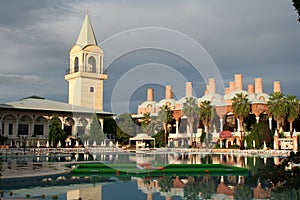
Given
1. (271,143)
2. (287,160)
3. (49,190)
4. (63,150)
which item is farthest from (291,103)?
(287,160)

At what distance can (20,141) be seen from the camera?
173ft

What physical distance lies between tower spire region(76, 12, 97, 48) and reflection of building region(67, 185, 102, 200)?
174 feet

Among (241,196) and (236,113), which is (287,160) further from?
(236,113)

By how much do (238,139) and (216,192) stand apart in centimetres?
4105

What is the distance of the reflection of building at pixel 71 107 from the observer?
5222cm

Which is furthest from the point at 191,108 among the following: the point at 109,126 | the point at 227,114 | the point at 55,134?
the point at 227,114

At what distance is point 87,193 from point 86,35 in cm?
5452

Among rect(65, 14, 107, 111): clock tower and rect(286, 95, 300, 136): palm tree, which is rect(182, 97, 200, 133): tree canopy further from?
rect(65, 14, 107, 111): clock tower

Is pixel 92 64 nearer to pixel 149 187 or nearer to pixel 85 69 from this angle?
pixel 85 69

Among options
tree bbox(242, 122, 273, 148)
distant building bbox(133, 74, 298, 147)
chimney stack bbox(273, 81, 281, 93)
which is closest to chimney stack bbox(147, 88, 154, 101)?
distant building bbox(133, 74, 298, 147)

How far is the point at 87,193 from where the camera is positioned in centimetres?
1320

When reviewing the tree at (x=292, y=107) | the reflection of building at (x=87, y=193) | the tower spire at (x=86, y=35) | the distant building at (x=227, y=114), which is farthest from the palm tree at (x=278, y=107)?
the reflection of building at (x=87, y=193)

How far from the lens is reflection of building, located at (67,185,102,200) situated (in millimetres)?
12375

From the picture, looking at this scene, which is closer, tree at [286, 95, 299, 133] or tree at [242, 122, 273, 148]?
tree at [242, 122, 273, 148]
